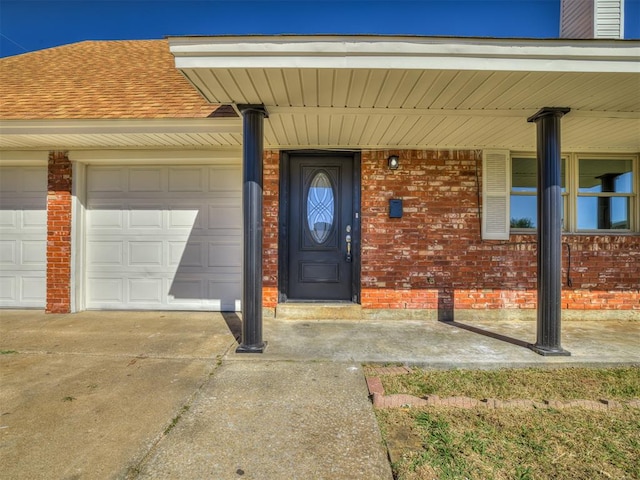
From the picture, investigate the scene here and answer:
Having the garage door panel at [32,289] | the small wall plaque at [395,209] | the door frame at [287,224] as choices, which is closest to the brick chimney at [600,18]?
the small wall plaque at [395,209]

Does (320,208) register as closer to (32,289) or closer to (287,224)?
(287,224)

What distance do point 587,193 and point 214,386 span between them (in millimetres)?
5767

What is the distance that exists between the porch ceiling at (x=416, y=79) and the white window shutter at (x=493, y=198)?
1.00m

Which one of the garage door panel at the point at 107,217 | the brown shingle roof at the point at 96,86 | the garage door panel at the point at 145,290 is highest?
the brown shingle roof at the point at 96,86

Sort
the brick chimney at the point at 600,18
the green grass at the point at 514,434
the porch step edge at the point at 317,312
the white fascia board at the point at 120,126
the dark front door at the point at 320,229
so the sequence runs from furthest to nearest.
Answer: the dark front door at the point at 320,229 < the porch step edge at the point at 317,312 < the brick chimney at the point at 600,18 < the white fascia board at the point at 120,126 < the green grass at the point at 514,434

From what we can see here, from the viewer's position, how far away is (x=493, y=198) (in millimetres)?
4922

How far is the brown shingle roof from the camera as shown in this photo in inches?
172

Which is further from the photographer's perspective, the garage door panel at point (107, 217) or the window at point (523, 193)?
the garage door panel at point (107, 217)

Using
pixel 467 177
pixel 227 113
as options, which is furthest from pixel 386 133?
pixel 227 113

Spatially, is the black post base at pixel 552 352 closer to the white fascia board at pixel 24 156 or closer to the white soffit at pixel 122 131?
the white soffit at pixel 122 131

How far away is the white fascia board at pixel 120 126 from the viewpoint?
4.27 meters

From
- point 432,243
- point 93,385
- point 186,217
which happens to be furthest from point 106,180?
point 432,243

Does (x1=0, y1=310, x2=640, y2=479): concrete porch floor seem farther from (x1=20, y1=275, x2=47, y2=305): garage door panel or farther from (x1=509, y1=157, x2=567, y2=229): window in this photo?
(x1=509, y1=157, x2=567, y2=229): window

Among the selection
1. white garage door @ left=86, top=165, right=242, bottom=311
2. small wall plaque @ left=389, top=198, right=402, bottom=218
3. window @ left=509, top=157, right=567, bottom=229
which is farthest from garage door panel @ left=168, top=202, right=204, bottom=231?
window @ left=509, top=157, right=567, bottom=229
